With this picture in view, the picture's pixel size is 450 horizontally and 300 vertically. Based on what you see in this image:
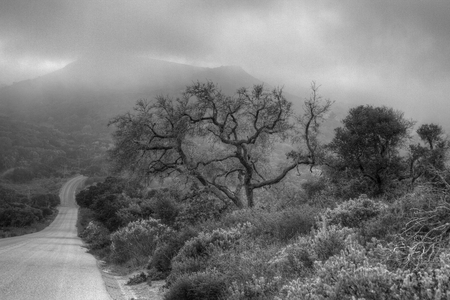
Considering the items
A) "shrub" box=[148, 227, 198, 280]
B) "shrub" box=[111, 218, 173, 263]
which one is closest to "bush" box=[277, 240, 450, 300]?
"shrub" box=[148, 227, 198, 280]

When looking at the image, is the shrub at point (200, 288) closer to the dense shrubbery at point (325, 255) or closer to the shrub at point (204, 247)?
the dense shrubbery at point (325, 255)

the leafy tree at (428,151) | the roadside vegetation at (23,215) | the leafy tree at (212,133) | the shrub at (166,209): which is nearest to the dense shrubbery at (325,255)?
the leafy tree at (428,151)

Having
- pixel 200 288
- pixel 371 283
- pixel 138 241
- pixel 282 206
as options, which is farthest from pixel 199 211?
pixel 371 283

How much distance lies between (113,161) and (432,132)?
802 inches

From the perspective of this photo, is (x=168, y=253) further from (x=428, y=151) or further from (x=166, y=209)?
(x=428, y=151)

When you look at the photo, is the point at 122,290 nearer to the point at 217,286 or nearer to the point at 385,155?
the point at 217,286

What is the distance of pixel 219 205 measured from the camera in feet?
62.7

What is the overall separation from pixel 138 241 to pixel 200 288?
10.6 m

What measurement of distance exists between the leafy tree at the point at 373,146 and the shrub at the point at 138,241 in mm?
10709

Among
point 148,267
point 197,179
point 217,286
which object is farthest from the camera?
point 197,179

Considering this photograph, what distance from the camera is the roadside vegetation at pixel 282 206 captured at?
5281mm

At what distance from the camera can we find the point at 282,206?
16578mm

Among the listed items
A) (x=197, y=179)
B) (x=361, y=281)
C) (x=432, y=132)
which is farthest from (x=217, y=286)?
(x=432, y=132)

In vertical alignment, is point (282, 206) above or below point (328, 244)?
below
